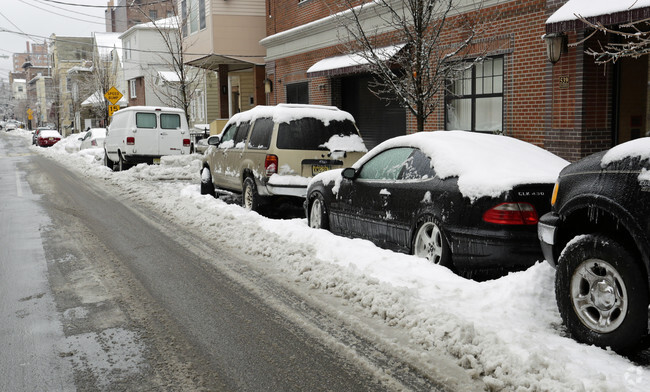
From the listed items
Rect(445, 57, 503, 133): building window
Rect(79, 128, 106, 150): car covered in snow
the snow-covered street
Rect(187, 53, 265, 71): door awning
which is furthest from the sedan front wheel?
Rect(79, 128, 106, 150): car covered in snow

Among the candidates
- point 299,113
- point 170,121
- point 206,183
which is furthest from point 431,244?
point 170,121

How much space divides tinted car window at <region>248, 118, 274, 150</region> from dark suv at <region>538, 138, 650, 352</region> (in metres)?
6.62

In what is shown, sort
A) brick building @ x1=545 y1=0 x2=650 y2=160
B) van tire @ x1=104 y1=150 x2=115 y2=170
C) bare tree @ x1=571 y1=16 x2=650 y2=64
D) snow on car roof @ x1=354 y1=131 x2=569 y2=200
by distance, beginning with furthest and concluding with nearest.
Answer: van tire @ x1=104 y1=150 x2=115 y2=170 < brick building @ x1=545 y1=0 x2=650 y2=160 < snow on car roof @ x1=354 y1=131 x2=569 y2=200 < bare tree @ x1=571 y1=16 x2=650 y2=64

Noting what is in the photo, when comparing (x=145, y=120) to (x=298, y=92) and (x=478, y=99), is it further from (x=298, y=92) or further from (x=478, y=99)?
(x=478, y=99)

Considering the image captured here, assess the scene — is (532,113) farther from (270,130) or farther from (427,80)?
(270,130)

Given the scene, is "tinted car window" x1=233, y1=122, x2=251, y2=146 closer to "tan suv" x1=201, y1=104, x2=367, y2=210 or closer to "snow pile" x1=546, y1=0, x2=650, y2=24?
"tan suv" x1=201, y1=104, x2=367, y2=210

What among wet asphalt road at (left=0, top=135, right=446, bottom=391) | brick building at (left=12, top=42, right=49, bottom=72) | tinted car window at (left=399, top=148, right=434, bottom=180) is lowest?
wet asphalt road at (left=0, top=135, right=446, bottom=391)

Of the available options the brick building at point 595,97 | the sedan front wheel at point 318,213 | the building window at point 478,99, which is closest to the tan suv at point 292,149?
the sedan front wheel at point 318,213

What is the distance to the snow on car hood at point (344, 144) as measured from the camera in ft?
35.6

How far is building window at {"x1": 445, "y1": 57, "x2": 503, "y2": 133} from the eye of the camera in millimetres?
13828

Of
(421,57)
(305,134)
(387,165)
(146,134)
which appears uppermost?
(421,57)

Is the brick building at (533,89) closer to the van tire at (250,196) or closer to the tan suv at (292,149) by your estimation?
the tan suv at (292,149)

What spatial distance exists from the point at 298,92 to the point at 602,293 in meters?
19.9

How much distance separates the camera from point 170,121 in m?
20.6
